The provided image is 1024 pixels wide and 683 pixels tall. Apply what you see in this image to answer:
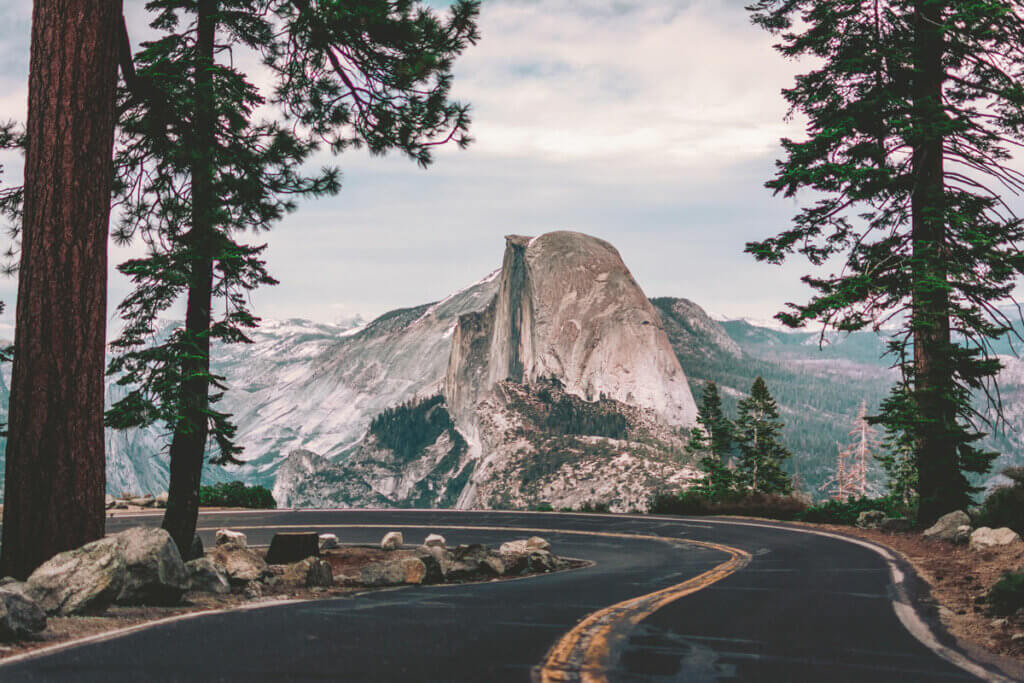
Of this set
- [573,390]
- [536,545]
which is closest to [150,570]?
[536,545]

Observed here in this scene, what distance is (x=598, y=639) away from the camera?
7.46 m

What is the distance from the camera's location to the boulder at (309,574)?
12.2 meters

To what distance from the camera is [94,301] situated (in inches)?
354

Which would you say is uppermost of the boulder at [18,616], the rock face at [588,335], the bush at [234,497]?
the rock face at [588,335]

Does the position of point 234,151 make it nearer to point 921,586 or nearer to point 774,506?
point 921,586

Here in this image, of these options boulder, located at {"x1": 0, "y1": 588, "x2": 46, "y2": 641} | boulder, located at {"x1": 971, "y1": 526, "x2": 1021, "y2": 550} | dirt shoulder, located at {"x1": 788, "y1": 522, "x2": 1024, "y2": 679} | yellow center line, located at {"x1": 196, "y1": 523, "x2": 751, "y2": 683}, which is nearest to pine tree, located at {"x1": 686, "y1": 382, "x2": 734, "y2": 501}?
dirt shoulder, located at {"x1": 788, "y1": 522, "x2": 1024, "y2": 679}

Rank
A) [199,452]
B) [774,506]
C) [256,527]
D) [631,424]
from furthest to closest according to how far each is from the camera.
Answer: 1. [631,424]
2. [774,506]
3. [256,527]
4. [199,452]

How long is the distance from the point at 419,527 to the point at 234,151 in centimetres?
1615

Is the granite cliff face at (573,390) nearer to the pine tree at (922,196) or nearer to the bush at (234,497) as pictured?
the bush at (234,497)

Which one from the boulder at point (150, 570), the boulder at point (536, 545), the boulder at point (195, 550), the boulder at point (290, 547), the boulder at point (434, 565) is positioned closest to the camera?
the boulder at point (150, 570)

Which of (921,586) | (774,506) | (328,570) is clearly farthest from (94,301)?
(774,506)

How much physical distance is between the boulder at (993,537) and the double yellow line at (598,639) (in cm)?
554

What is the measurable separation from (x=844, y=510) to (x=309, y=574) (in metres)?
18.1

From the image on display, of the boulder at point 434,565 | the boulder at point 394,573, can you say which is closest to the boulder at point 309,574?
the boulder at point 394,573
